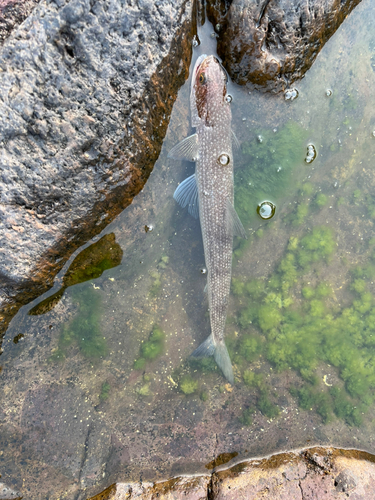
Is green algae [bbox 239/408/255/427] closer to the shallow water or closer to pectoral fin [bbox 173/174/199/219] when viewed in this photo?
the shallow water

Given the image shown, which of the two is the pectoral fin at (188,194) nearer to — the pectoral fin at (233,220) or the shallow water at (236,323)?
the shallow water at (236,323)

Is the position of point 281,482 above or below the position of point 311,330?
above

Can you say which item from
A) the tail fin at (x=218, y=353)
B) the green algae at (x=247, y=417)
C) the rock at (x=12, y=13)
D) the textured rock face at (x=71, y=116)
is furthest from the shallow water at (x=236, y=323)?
the rock at (x=12, y=13)

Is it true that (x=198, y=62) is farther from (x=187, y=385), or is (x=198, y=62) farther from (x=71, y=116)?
(x=187, y=385)

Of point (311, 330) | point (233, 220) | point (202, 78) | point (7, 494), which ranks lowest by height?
point (311, 330)

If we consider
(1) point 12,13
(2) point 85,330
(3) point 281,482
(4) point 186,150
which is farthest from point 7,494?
(1) point 12,13

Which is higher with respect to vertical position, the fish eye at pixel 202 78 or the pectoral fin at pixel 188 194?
the fish eye at pixel 202 78

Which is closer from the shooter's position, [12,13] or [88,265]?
[12,13]
